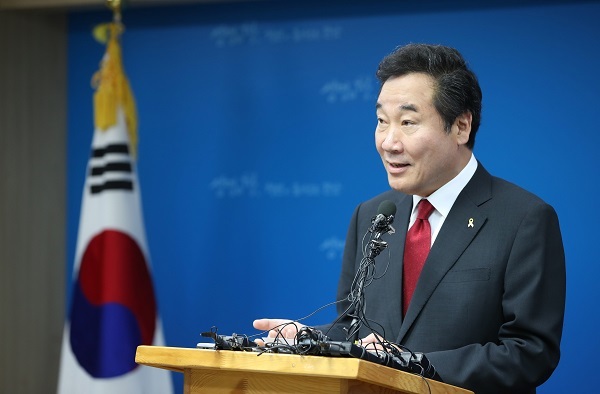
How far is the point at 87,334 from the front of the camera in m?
4.66

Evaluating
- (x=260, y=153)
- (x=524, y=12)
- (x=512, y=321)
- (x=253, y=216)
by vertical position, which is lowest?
(x=512, y=321)

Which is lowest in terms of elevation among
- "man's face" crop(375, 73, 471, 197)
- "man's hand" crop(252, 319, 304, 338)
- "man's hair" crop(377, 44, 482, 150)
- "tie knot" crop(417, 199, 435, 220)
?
"man's hand" crop(252, 319, 304, 338)

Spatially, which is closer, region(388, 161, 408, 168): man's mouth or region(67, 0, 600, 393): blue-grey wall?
region(388, 161, 408, 168): man's mouth

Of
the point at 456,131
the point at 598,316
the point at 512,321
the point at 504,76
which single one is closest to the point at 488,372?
the point at 512,321

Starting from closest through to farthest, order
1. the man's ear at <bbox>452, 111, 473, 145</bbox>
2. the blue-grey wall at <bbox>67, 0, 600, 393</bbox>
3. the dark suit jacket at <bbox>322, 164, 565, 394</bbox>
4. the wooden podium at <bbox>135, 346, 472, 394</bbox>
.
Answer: the wooden podium at <bbox>135, 346, 472, 394</bbox>, the dark suit jacket at <bbox>322, 164, 565, 394</bbox>, the man's ear at <bbox>452, 111, 473, 145</bbox>, the blue-grey wall at <bbox>67, 0, 600, 393</bbox>

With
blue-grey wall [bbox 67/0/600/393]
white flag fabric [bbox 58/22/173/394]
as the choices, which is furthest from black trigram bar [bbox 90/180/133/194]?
blue-grey wall [bbox 67/0/600/393]

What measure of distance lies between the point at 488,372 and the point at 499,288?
10.8 inches

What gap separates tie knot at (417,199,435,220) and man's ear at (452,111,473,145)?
20 centimetres

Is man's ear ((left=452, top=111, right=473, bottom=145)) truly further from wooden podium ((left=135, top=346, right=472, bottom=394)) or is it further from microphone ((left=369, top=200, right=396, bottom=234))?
wooden podium ((left=135, top=346, right=472, bottom=394))

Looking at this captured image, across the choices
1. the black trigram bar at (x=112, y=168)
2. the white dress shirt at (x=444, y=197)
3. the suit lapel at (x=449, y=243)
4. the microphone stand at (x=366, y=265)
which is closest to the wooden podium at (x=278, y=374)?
the microphone stand at (x=366, y=265)

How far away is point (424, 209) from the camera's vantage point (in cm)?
276

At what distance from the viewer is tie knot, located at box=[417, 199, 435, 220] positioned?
2.75 m

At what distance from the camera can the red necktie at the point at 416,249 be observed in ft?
8.80

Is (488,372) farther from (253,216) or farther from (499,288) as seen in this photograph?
(253,216)
